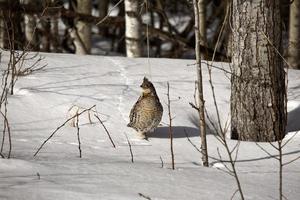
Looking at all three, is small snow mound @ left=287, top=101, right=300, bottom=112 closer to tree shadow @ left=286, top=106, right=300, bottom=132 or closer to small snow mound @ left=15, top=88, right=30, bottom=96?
tree shadow @ left=286, top=106, right=300, bottom=132

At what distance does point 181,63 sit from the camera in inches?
330

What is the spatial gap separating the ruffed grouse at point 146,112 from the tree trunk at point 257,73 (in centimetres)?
91

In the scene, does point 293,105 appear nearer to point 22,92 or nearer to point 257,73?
point 257,73

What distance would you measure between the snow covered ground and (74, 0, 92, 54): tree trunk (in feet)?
9.12

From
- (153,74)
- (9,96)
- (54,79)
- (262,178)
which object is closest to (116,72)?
(153,74)

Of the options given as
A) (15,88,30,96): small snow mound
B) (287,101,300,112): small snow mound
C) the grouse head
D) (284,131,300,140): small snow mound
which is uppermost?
the grouse head

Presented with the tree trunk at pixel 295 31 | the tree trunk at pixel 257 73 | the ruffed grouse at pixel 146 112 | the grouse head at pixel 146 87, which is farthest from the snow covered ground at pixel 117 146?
the tree trunk at pixel 295 31

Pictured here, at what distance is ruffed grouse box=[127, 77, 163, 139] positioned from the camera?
218 inches

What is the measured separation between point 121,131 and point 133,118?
0.25 m

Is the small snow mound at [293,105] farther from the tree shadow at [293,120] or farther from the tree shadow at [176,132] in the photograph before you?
the tree shadow at [176,132]

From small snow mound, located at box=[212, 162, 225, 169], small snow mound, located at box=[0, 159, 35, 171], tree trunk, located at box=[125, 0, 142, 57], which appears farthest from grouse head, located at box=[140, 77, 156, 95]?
tree trunk, located at box=[125, 0, 142, 57]

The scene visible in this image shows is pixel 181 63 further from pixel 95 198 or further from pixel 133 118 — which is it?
pixel 95 198

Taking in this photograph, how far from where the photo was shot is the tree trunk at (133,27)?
370 inches

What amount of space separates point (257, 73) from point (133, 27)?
4102 mm
